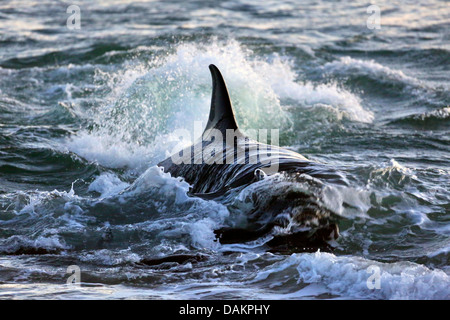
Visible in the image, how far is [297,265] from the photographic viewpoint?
5371 millimetres

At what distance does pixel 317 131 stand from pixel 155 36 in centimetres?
826

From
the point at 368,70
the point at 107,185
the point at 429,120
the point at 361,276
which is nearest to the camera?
the point at 361,276

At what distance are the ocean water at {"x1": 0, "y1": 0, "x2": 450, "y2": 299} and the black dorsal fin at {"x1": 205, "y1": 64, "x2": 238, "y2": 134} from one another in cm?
77

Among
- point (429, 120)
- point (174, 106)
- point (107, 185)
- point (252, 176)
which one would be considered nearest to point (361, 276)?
point (252, 176)

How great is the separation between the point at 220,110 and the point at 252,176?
135 centimetres

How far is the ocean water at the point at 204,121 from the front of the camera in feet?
17.6

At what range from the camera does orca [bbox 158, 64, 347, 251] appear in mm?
5727

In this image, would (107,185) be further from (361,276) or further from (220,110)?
(361,276)

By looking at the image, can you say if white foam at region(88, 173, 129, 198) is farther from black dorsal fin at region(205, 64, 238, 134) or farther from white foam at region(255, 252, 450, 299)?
white foam at region(255, 252, 450, 299)

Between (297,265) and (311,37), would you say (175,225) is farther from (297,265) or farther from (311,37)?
(311,37)

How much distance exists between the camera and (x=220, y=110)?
7.31m

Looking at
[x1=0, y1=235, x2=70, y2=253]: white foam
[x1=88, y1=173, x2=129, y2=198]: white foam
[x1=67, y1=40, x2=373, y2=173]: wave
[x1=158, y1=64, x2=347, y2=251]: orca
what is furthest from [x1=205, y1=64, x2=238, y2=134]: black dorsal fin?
[x1=67, y1=40, x2=373, y2=173]: wave

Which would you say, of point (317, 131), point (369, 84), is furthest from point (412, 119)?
point (369, 84)

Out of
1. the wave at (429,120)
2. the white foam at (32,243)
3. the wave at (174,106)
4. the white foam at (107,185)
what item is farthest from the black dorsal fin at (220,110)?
the wave at (429,120)
